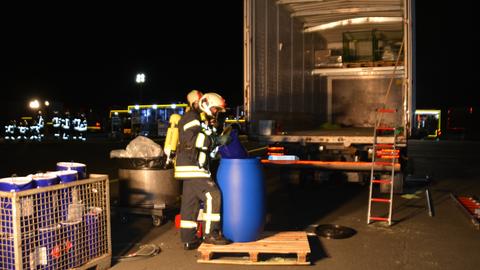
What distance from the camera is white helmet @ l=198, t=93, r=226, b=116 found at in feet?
17.2

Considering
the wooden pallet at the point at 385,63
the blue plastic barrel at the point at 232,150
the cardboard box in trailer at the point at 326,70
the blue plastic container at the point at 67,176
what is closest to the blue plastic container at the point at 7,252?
the blue plastic container at the point at 67,176

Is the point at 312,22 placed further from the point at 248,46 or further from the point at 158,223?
the point at 158,223

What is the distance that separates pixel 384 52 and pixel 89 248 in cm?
1072

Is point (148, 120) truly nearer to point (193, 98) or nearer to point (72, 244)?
point (193, 98)

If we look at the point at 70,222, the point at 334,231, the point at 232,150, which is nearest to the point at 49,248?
the point at 70,222

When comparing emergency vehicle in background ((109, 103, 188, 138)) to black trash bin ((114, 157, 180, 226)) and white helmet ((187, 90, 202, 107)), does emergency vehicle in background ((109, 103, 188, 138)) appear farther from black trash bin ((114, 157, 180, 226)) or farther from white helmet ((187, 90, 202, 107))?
white helmet ((187, 90, 202, 107))

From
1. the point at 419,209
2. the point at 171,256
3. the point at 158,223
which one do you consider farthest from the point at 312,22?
the point at 171,256

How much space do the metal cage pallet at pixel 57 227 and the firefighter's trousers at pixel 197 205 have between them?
2.96 ft

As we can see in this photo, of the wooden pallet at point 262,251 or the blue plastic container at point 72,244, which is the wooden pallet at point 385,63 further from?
the blue plastic container at point 72,244

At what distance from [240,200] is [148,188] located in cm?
196

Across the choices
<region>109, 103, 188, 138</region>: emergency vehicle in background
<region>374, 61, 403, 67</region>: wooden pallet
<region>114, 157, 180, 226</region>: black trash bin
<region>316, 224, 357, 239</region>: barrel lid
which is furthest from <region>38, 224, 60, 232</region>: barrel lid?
<region>109, 103, 188, 138</region>: emergency vehicle in background

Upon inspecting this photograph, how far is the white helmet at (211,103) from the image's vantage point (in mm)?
5250

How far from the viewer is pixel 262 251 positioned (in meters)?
4.91

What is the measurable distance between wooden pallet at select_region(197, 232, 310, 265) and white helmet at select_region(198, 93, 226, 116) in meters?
1.49
